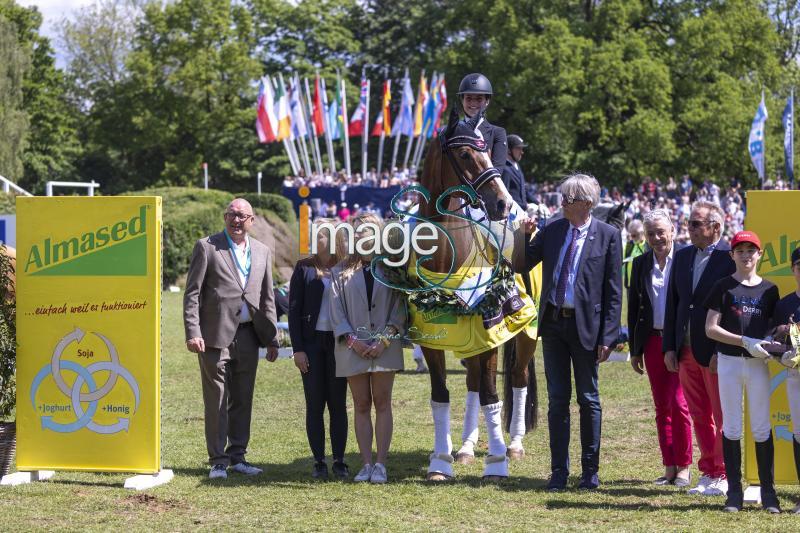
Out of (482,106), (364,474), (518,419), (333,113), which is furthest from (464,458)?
(333,113)

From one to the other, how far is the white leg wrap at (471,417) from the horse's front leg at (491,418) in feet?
0.61

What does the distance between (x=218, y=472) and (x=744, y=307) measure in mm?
3707

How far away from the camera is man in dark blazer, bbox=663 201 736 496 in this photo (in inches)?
268

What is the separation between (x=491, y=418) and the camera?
298 inches

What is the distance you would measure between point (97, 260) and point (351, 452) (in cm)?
269

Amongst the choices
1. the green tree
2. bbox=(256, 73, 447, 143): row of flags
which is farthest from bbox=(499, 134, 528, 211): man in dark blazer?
the green tree

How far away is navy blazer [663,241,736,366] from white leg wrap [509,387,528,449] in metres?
1.75

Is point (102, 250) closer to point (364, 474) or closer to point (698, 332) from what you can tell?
point (364, 474)

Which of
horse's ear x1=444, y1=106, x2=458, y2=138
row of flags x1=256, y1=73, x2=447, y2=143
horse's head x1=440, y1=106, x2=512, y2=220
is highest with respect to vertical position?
row of flags x1=256, y1=73, x2=447, y2=143

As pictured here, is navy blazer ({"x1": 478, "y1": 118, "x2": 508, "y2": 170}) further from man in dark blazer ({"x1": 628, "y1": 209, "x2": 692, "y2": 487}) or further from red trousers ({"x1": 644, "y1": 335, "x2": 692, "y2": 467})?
red trousers ({"x1": 644, "y1": 335, "x2": 692, "y2": 467})

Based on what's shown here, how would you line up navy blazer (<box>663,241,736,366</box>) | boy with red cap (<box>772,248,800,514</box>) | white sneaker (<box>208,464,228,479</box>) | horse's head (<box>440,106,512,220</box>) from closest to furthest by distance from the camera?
1. boy with red cap (<box>772,248,800,514</box>)
2. navy blazer (<box>663,241,736,366</box>)
3. horse's head (<box>440,106,512,220</box>)
4. white sneaker (<box>208,464,228,479</box>)

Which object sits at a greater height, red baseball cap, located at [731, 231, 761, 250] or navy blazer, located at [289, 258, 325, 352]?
red baseball cap, located at [731, 231, 761, 250]

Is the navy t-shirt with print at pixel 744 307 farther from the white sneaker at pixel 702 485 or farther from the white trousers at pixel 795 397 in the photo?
the white sneaker at pixel 702 485

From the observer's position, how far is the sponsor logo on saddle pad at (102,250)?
7.27m
